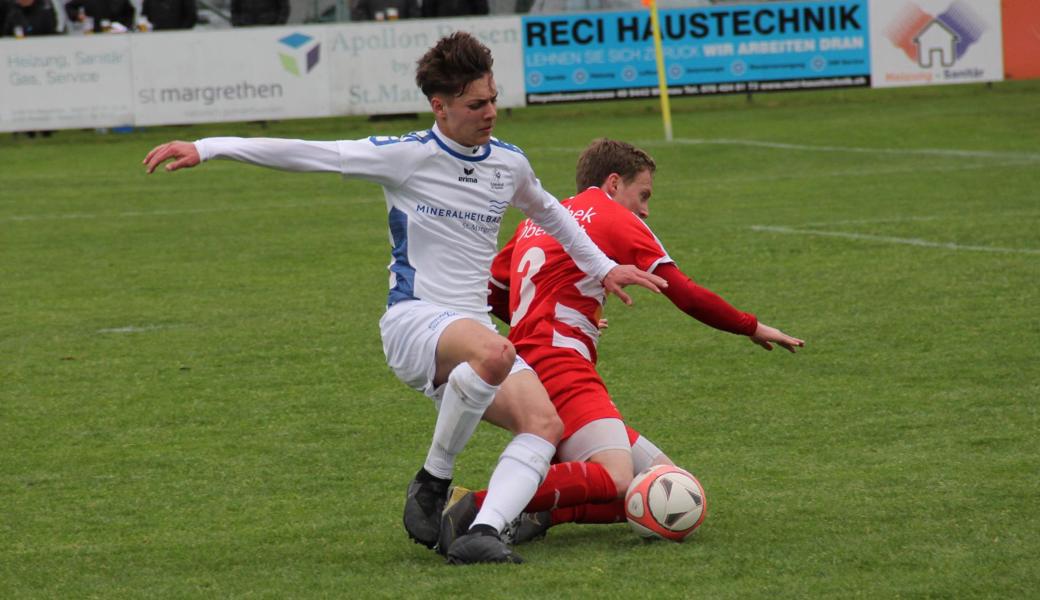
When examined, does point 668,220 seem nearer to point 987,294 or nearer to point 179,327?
point 987,294

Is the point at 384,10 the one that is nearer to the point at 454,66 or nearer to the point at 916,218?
the point at 916,218

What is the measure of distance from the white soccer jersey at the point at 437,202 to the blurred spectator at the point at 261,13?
18.7 metres

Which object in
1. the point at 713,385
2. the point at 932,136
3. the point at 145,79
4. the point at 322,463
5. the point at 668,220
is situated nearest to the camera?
the point at 322,463

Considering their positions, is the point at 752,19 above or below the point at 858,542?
above

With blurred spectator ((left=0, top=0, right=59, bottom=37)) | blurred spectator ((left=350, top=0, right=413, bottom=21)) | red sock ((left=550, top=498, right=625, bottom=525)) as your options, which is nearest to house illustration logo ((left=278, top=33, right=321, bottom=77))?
blurred spectator ((left=350, top=0, right=413, bottom=21))

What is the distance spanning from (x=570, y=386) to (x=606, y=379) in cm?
231

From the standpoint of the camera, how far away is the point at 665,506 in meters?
4.89

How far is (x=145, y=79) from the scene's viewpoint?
856 inches

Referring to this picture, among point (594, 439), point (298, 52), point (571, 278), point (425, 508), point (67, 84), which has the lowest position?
point (425, 508)

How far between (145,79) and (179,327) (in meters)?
13.3

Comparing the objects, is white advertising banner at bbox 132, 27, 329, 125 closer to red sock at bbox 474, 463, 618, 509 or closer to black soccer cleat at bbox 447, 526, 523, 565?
red sock at bbox 474, 463, 618, 509

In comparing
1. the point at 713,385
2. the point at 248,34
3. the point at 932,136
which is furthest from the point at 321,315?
the point at 248,34

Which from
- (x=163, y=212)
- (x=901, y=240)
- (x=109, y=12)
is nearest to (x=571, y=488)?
(x=901, y=240)

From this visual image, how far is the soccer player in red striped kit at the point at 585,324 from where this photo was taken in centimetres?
506
